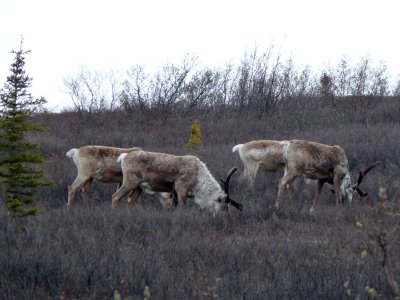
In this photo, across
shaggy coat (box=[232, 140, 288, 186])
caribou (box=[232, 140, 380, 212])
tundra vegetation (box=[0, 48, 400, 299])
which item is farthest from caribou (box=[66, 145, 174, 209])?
shaggy coat (box=[232, 140, 288, 186])

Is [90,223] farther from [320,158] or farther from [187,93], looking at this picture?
[187,93]

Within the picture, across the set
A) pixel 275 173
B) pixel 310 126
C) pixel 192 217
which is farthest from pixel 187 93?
pixel 192 217

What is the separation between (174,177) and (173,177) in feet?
0.07

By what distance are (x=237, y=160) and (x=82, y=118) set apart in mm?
12207

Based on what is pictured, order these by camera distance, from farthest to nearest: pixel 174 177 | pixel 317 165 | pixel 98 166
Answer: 1. pixel 98 166
2. pixel 317 165
3. pixel 174 177

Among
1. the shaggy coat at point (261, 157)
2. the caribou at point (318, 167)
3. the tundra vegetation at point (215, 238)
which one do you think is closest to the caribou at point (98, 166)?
the tundra vegetation at point (215, 238)

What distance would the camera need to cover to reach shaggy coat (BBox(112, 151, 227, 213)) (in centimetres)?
1330

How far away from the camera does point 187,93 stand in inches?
1302

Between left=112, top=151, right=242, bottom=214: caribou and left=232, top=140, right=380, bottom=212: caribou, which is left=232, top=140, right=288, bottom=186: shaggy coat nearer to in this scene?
left=232, top=140, right=380, bottom=212: caribou

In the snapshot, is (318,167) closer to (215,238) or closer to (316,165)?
(316,165)

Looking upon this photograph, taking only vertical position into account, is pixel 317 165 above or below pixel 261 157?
above

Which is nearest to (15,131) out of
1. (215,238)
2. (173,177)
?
(173,177)

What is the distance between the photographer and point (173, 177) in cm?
1332

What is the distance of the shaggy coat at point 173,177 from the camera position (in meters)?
13.3
